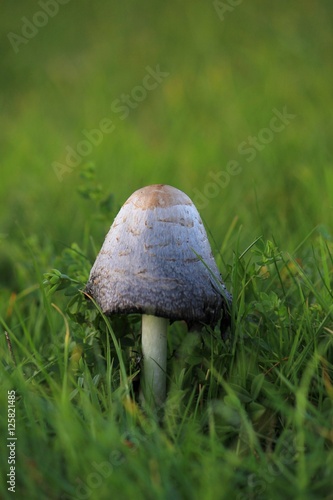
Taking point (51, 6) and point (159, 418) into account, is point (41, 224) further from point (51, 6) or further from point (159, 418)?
point (51, 6)


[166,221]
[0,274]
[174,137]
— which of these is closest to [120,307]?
[166,221]

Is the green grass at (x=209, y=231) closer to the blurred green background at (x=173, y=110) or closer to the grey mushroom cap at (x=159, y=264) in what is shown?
the blurred green background at (x=173, y=110)

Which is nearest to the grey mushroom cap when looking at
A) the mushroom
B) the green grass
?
the mushroom

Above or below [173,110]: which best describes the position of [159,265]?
below

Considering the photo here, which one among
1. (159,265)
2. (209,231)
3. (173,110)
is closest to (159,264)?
(159,265)

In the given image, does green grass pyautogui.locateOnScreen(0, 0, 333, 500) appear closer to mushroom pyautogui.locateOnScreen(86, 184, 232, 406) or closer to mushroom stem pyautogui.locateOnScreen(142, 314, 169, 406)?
mushroom stem pyautogui.locateOnScreen(142, 314, 169, 406)

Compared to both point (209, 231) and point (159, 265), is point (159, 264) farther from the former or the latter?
point (209, 231)
